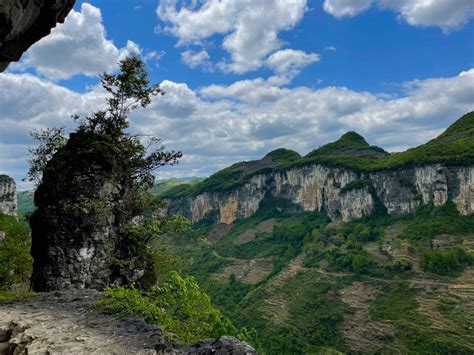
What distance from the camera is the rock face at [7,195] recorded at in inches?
3032

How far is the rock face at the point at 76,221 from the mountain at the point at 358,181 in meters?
109

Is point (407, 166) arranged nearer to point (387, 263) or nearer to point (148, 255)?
point (387, 263)

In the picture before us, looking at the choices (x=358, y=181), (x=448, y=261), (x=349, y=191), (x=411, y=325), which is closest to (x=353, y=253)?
(x=448, y=261)

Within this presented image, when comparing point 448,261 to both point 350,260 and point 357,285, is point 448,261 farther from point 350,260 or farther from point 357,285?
point 350,260

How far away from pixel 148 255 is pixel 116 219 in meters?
1.84

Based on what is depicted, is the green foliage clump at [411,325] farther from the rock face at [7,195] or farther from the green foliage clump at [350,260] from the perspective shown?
the rock face at [7,195]

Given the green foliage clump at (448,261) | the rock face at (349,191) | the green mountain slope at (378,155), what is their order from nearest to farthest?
1. the green foliage clump at (448,261)
2. the rock face at (349,191)
3. the green mountain slope at (378,155)

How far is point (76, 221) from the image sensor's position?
40.4ft

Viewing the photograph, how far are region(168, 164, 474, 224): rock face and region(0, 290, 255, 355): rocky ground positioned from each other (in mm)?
112649

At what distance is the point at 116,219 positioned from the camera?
45.4ft

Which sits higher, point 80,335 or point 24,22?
point 24,22

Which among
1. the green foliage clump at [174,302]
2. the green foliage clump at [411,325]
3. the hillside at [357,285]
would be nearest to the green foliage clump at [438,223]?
the hillside at [357,285]

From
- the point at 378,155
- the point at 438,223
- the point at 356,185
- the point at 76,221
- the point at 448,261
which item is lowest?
the point at 448,261

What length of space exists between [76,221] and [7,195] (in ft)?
260
